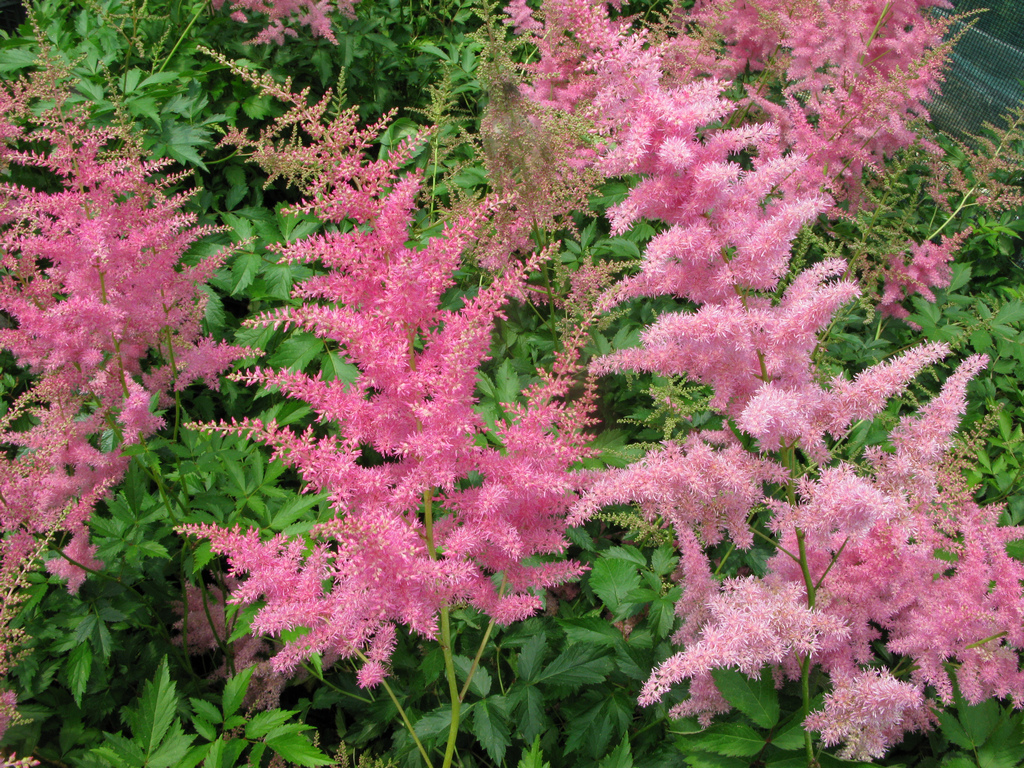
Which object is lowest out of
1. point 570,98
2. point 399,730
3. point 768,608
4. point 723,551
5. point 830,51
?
point 399,730

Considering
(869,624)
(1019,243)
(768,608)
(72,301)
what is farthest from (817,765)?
(1019,243)

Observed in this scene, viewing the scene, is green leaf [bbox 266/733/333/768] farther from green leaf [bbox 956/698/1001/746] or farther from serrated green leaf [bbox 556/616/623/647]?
green leaf [bbox 956/698/1001/746]

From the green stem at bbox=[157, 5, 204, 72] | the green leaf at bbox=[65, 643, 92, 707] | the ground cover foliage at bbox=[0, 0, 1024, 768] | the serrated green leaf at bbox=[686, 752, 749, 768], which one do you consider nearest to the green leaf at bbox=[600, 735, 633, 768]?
the ground cover foliage at bbox=[0, 0, 1024, 768]

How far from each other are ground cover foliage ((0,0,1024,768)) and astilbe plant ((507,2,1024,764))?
0.4 inches

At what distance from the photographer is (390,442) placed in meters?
1.49

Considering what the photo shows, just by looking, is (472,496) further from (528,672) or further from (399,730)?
(399,730)

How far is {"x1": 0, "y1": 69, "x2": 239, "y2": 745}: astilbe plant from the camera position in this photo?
6.27 ft

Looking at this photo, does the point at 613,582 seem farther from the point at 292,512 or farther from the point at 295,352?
the point at 295,352

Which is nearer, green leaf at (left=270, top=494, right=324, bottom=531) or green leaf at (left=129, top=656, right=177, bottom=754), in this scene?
green leaf at (left=129, top=656, right=177, bottom=754)

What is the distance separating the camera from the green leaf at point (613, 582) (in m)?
1.86

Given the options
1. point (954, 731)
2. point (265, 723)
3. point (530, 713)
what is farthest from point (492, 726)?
point (954, 731)

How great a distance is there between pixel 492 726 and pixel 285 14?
3.54m

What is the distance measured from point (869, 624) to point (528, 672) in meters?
1.09

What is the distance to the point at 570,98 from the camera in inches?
115
